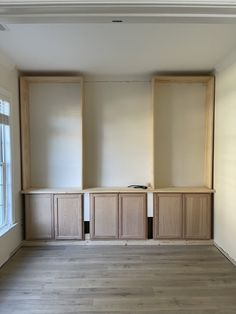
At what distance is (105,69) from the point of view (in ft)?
14.4

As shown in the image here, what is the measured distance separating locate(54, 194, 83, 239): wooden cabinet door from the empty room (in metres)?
0.02

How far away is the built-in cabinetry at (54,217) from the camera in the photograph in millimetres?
4438

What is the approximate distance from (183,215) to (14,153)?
2.73 meters

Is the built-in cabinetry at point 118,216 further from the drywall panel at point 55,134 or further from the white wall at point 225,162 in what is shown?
the white wall at point 225,162

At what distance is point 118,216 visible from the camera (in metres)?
4.46

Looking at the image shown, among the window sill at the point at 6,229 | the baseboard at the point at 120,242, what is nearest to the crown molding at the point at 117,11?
the window sill at the point at 6,229

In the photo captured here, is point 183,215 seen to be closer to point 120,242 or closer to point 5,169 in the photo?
point 120,242

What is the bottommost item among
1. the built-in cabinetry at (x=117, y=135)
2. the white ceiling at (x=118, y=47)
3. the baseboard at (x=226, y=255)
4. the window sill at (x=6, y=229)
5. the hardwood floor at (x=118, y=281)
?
the hardwood floor at (x=118, y=281)

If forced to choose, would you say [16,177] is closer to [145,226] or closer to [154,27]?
[145,226]

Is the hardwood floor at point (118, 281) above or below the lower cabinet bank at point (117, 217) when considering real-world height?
below

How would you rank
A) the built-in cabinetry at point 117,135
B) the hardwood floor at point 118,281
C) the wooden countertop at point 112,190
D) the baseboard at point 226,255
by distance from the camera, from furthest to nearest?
1. the built-in cabinetry at point 117,135
2. the wooden countertop at point 112,190
3. the baseboard at point 226,255
4. the hardwood floor at point 118,281

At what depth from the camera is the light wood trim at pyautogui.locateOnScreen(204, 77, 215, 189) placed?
4445 mm

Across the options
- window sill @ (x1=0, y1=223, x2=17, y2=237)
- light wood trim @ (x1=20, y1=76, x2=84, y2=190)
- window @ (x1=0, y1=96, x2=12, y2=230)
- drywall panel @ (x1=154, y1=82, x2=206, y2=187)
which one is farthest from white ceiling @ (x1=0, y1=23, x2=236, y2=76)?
window sill @ (x1=0, y1=223, x2=17, y2=237)

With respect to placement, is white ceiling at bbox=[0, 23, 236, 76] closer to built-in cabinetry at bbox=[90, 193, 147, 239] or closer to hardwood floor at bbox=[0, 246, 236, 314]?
built-in cabinetry at bbox=[90, 193, 147, 239]
